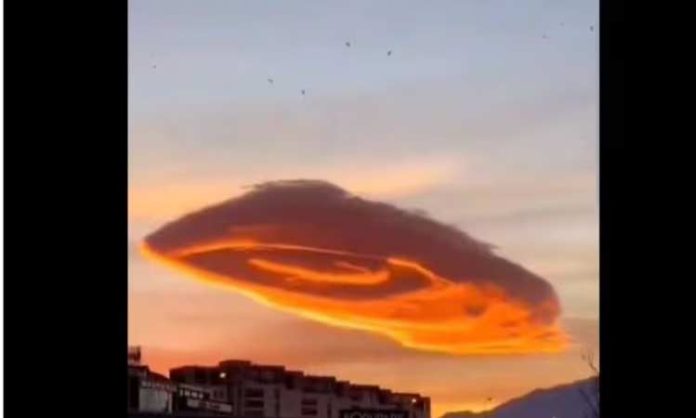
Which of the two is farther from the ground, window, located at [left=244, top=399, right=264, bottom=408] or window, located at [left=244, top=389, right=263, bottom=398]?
window, located at [left=244, top=389, right=263, bottom=398]
